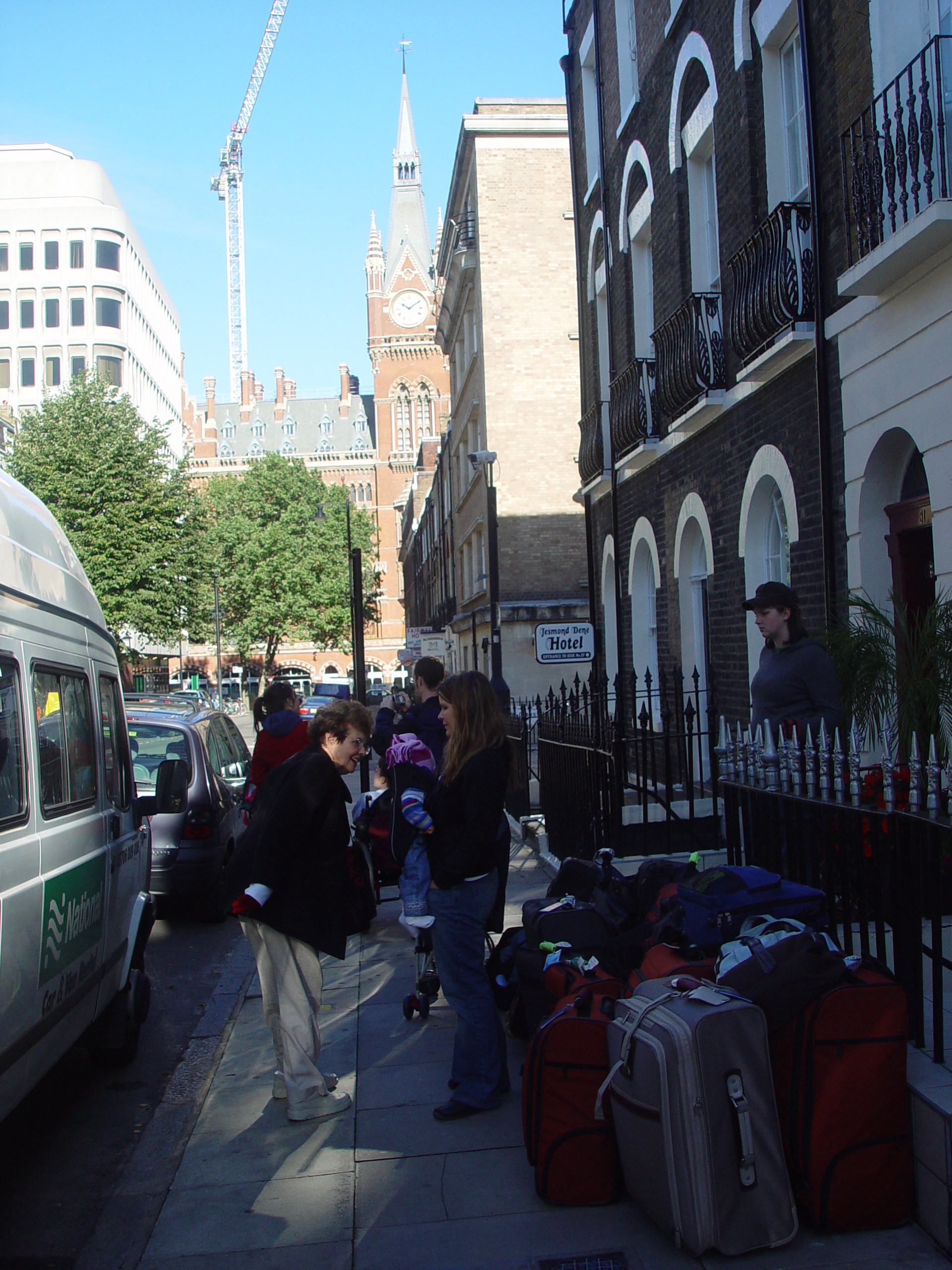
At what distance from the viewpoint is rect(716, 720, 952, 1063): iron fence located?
12.4ft

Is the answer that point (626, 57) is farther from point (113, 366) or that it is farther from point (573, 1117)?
point (113, 366)

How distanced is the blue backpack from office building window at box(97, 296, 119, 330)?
70.5 m

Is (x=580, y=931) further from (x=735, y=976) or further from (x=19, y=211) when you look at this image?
(x=19, y=211)

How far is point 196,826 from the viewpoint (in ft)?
29.2

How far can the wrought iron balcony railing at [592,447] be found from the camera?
14.2 meters

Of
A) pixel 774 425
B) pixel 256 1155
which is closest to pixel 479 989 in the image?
pixel 256 1155

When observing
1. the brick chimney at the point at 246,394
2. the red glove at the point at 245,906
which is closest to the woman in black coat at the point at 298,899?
the red glove at the point at 245,906

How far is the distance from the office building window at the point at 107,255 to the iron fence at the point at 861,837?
70356mm

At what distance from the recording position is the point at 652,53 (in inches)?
465

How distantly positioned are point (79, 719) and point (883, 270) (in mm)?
4998

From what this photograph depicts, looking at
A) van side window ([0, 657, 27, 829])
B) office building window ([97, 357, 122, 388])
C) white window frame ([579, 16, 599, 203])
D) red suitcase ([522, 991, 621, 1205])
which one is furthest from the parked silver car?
office building window ([97, 357, 122, 388])

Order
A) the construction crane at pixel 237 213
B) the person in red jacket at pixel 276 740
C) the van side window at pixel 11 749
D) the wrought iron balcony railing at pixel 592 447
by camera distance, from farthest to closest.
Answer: the construction crane at pixel 237 213
the wrought iron balcony railing at pixel 592 447
the person in red jacket at pixel 276 740
the van side window at pixel 11 749

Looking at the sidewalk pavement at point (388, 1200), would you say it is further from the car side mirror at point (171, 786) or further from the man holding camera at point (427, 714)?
the man holding camera at point (427, 714)

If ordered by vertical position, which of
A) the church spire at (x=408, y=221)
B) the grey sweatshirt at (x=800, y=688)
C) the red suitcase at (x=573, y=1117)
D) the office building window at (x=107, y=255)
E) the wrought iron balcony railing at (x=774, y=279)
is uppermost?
the church spire at (x=408, y=221)
